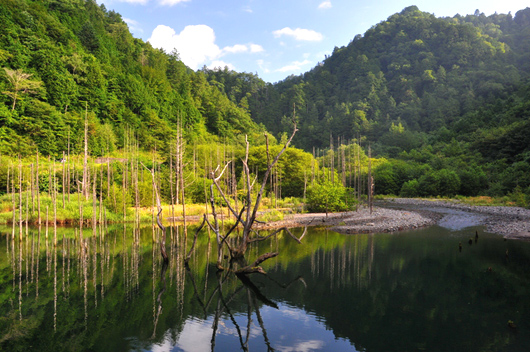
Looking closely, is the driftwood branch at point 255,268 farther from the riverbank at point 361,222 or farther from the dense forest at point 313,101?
the riverbank at point 361,222

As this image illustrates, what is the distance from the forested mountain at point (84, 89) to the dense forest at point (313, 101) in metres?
→ 0.22

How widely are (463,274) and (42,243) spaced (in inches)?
802

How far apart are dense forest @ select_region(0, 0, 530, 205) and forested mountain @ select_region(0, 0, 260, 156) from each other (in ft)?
0.73

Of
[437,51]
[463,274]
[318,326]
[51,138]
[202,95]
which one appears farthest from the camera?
[437,51]

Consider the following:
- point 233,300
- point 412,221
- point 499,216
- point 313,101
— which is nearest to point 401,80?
point 313,101

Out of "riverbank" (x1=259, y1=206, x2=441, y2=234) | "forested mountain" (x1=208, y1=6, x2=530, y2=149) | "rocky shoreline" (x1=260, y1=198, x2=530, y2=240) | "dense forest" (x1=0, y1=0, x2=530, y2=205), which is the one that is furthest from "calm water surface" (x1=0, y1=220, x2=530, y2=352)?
"forested mountain" (x1=208, y1=6, x2=530, y2=149)

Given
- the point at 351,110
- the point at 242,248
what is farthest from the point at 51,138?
the point at 351,110

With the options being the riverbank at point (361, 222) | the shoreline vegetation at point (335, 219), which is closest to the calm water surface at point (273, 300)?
the shoreline vegetation at point (335, 219)

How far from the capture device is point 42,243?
19.4 metres

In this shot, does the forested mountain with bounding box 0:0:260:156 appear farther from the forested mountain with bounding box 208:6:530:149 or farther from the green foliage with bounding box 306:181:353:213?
the forested mountain with bounding box 208:6:530:149

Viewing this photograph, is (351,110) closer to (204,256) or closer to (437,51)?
(437,51)

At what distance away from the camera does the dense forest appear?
150 ft

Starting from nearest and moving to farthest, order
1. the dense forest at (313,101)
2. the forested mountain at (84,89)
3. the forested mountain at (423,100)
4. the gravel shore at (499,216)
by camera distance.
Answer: the gravel shore at (499,216)
the forested mountain at (84,89)
the dense forest at (313,101)
the forested mountain at (423,100)

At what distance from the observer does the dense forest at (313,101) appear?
150ft
